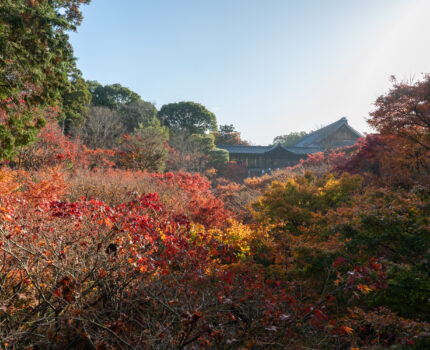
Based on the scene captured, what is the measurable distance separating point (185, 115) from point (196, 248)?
33.7 meters

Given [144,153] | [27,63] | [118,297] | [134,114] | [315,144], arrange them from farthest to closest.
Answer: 1. [315,144]
2. [134,114]
3. [144,153]
4. [27,63]
5. [118,297]

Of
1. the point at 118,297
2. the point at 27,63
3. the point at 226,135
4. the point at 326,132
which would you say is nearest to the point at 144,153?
the point at 27,63

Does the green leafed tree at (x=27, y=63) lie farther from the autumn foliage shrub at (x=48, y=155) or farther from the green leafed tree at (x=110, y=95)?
the green leafed tree at (x=110, y=95)

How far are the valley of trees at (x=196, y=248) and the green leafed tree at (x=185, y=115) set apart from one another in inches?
891

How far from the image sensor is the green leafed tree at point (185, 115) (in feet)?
122

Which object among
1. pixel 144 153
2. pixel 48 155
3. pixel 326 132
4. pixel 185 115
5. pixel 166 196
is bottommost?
pixel 166 196

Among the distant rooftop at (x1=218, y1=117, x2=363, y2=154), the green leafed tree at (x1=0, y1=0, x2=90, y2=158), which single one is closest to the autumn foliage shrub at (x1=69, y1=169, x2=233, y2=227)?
the green leafed tree at (x1=0, y1=0, x2=90, y2=158)

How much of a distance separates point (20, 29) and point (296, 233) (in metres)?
9.50

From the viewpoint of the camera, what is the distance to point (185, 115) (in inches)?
1479

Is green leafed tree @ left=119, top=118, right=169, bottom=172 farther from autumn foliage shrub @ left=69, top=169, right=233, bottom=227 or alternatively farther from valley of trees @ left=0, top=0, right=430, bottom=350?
autumn foliage shrub @ left=69, top=169, right=233, bottom=227

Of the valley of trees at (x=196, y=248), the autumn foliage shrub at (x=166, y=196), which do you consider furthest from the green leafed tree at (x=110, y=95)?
the autumn foliage shrub at (x=166, y=196)

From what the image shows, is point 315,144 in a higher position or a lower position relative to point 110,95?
lower

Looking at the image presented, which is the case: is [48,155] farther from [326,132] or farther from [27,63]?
[326,132]

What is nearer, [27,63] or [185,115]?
[27,63]
